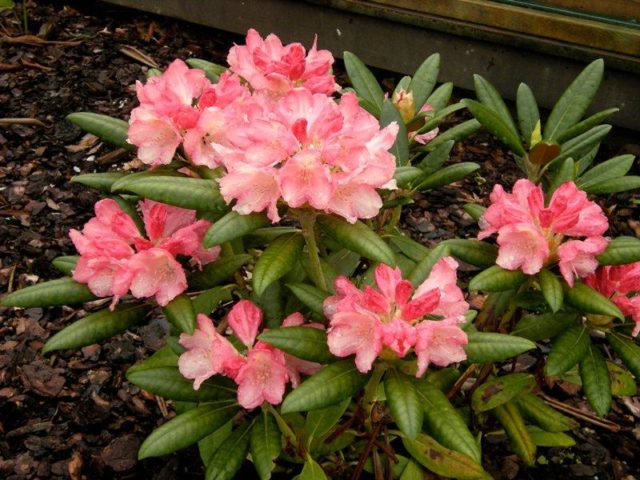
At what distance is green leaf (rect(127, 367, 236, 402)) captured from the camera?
1.53 meters

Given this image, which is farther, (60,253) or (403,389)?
(60,253)

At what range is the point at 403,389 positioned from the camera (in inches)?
54.4

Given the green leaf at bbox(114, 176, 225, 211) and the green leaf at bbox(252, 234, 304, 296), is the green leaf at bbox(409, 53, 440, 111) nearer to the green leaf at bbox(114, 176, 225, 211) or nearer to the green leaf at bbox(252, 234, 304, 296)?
Answer: the green leaf at bbox(252, 234, 304, 296)

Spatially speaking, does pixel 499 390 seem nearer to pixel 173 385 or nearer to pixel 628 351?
pixel 628 351

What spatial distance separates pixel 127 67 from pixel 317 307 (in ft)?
8.73

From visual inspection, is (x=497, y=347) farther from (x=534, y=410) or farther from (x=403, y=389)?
(x=534, y=410)

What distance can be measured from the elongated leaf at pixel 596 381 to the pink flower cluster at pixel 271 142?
0.66 meters

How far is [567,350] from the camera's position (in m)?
1.63

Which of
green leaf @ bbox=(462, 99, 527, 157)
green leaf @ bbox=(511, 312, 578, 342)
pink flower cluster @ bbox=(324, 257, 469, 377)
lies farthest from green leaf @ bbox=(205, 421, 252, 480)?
green leaf @ bbox=(462, 99, 527, 157)

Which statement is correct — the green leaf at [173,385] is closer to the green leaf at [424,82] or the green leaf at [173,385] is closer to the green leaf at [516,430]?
the green leaf at [516,430]

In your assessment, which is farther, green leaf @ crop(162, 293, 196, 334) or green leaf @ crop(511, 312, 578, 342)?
green leaf @ crop(511, 312, 578, 342)

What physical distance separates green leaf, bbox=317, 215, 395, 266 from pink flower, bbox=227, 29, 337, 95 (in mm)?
304

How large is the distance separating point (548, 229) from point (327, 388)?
1.66 ft

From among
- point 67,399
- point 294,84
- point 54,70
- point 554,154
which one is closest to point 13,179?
point 54,70
